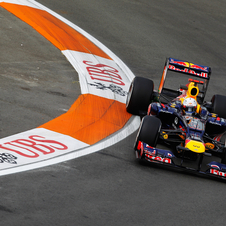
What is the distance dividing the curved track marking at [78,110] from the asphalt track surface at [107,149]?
228mm

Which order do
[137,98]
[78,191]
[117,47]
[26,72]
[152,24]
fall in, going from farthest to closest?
[152,24], [117,47], [26,72], [137,98], [78,191]

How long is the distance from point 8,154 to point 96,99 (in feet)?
10.5

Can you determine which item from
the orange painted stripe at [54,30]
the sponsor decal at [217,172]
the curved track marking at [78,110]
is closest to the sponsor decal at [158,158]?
the sponsor decal at [217,172]

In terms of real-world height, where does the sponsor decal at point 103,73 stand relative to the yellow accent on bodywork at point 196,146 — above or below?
above

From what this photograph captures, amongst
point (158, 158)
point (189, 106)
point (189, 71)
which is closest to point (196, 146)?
point (158, 158)

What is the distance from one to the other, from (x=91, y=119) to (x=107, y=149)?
1131 millimetres

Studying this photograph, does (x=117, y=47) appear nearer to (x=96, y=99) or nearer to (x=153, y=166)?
(x=96, y=99)

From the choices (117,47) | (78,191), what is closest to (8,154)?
(78,191)

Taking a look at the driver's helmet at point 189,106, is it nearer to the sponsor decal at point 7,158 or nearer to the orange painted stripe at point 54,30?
the sponsor decal at point 7,158

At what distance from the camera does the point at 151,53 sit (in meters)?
13.3

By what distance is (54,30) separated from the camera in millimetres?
12711

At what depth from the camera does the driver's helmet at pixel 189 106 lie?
805 centimetres

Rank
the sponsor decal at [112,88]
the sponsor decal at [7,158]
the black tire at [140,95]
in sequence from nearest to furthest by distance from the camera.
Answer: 1. the sponsor decal at [7,158]
2. the black tire at [140,95]
3. the sponsor decal at [112,88]

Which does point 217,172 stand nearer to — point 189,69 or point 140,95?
point 140,95
